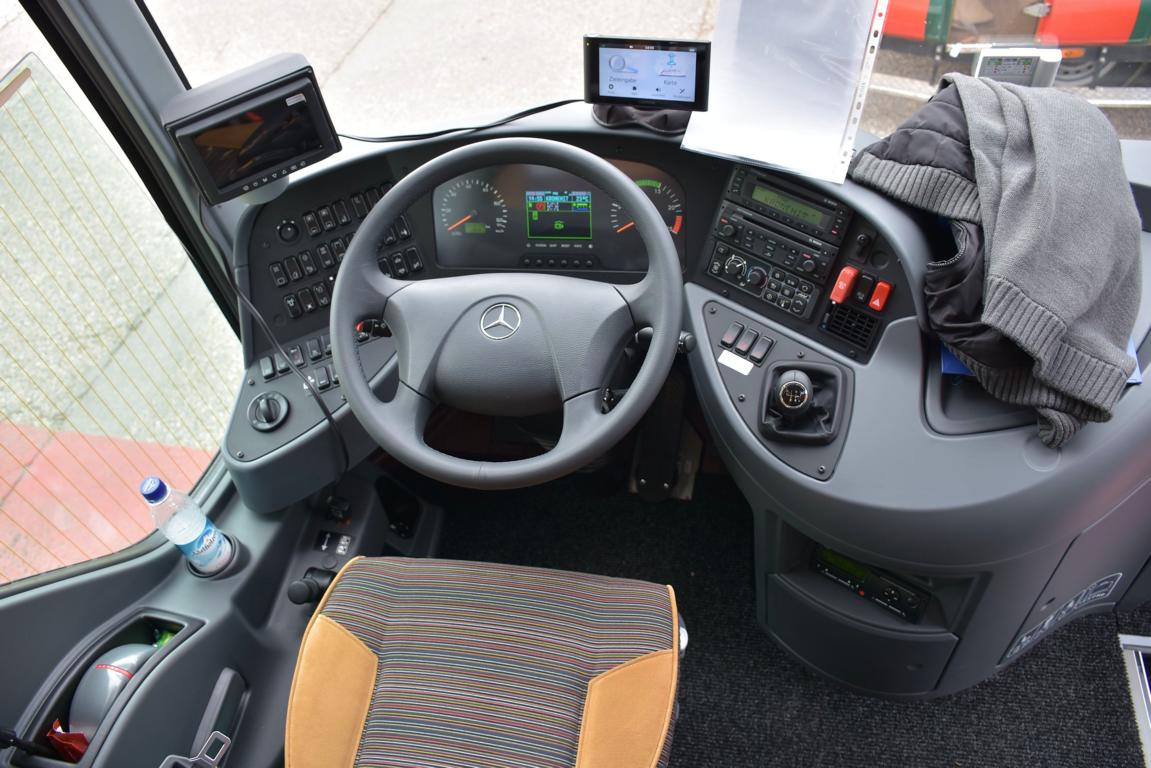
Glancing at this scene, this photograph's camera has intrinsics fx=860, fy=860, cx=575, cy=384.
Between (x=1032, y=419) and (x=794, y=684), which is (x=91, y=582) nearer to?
(x=794, y=684)

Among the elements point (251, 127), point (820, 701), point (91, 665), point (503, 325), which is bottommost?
point (820, 701)

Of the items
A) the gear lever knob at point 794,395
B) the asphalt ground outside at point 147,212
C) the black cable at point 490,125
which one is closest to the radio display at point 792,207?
the asphalt ground outside at point 147,212

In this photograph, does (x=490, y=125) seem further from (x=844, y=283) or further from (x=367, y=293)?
(x=844, y=283)

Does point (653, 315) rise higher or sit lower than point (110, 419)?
higher

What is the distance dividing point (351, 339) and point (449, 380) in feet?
0.47

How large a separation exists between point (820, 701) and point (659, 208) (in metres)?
1.02

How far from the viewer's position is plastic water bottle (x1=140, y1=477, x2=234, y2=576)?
145 centimetres

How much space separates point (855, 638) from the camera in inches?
59.9

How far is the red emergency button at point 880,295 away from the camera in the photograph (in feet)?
4.23

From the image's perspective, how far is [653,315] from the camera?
116 centimetres

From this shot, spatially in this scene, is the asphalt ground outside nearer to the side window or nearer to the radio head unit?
the side window

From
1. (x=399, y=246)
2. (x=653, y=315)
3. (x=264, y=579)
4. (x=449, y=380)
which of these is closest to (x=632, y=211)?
(x=653, y=315)

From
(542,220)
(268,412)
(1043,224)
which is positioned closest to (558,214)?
(542,220)

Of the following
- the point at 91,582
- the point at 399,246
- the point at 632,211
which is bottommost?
the point at 91,582
